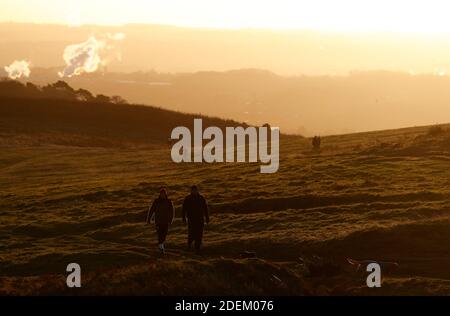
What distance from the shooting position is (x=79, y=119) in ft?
478

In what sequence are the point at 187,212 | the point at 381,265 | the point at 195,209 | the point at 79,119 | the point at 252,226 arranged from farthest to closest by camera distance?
the point at 79,119 → the point at 252,226 → the point at 187,212 → the point at 195,209 → the point at 381,265

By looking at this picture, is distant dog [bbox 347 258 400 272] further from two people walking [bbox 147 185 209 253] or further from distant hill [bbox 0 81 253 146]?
distant hill [bbox 0 81 253 146]

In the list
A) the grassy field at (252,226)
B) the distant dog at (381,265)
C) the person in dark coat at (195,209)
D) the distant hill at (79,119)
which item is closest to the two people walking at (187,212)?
the person in dark coat at (195,209)

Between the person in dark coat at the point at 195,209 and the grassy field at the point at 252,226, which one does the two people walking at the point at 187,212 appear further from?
the grassy field at the point at 252,226

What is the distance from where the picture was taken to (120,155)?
306ft

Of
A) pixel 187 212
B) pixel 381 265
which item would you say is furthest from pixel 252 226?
pixel 381 265

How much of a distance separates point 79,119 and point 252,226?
353 ft

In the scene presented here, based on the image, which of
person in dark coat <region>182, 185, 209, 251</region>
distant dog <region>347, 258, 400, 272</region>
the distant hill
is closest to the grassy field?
distant dog <region>347, 258, 400, 272</region>

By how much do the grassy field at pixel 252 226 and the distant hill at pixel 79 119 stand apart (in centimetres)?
5005

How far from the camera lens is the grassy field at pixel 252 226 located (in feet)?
88.6

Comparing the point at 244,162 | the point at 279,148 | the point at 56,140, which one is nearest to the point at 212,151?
the point at 279,148

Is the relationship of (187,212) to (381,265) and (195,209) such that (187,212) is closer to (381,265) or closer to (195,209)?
(195,209)

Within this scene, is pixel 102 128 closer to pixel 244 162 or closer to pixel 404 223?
pixel 244 162
